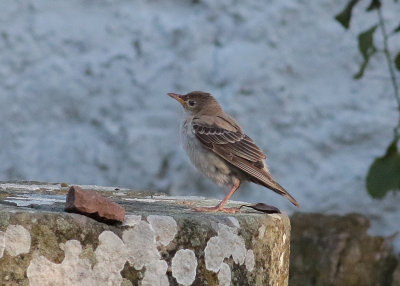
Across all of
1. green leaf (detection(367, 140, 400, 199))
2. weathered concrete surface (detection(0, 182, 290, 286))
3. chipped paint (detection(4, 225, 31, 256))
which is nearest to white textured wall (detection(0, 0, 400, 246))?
green leaf (detection(367, 140, 400, 199))

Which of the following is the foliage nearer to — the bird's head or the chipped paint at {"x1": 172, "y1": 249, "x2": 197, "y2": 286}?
the bird's head

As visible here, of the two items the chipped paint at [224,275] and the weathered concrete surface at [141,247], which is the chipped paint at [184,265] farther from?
the chipped paint at [224,275]

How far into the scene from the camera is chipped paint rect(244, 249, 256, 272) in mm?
3279

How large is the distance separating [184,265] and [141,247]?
0.16 m


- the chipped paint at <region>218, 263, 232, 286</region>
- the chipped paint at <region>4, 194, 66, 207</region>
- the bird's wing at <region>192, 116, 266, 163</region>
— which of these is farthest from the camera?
the bird's wing at <region>192, 116, 266, 163</region>

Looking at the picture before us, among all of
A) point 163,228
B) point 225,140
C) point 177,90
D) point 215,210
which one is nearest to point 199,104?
point 225,140

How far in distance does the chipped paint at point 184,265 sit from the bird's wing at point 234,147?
1.67 metres

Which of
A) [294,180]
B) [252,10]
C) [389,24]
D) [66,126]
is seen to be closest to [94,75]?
[66,126]

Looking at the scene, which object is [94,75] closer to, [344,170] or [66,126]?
[66,126]

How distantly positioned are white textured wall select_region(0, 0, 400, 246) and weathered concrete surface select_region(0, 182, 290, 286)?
3.14 m

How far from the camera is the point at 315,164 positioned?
6.72 meters

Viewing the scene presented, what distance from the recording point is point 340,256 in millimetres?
6133

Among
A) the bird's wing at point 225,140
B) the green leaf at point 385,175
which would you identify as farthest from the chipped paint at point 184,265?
the bird's wing at point 225,140

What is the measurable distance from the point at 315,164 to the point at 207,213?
3322mm
